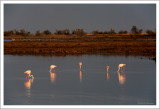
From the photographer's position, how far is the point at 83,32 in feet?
258

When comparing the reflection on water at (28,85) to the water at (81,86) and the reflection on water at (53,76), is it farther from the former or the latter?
the reflection on water at (53,76)

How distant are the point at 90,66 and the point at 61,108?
10.5 m

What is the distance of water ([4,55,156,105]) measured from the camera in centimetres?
1252

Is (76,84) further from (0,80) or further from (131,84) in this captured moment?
(0,80)

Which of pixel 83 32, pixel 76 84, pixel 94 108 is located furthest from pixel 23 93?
pixel 83 32

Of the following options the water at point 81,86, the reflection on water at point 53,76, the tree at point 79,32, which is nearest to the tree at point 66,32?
the tree at point 79,32

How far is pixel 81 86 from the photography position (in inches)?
591

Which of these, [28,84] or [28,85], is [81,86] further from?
[28,84]

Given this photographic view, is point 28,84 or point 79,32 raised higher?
point 79,32

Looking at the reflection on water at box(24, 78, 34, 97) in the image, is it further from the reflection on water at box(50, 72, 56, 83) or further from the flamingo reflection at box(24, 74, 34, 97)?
the reflection on water at box(50, 72, 56, 83)

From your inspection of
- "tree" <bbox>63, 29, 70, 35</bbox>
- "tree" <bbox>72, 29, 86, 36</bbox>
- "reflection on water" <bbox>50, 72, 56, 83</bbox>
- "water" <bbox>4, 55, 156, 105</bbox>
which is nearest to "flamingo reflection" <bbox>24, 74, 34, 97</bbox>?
"water" <bbox>4, 55, 156, 105</bbox>

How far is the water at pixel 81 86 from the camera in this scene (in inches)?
493

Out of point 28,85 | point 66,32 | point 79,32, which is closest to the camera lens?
point 28,85

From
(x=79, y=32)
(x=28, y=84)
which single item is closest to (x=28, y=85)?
(x=28, y=84)
